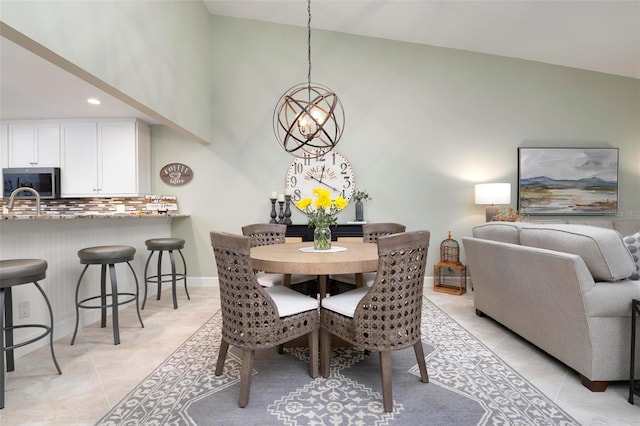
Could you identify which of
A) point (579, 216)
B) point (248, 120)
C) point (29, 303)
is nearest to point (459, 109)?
point (579, 216)

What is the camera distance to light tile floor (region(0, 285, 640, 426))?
1.61 meters

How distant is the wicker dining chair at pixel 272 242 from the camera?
2.62m

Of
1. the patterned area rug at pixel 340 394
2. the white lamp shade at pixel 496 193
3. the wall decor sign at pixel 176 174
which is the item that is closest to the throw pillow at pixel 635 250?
the patterned area rug at pixel 340 394

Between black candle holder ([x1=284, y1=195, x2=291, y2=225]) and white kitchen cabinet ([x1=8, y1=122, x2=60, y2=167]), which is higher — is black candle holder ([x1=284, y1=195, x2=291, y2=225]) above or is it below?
below

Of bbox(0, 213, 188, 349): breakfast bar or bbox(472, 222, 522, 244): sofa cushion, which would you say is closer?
bbox(0, 213, 188, 349): breakfast bar

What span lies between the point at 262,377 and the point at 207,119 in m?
3.41

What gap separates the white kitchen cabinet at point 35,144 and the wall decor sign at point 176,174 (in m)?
1.45

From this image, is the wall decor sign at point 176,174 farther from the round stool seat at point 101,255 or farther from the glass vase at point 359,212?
the glass vase at point 359,212

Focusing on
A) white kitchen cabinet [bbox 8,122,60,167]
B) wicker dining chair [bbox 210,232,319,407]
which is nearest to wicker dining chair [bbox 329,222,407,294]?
wicker dining chair [bbox 210,232,319,407]

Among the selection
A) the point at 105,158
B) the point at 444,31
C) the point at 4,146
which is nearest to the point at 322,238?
the point at 444,31

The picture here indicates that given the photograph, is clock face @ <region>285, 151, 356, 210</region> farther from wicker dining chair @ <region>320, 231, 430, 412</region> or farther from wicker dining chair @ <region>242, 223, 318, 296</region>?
wicker dining chair @ <region>320, 231, 430, 412</region>

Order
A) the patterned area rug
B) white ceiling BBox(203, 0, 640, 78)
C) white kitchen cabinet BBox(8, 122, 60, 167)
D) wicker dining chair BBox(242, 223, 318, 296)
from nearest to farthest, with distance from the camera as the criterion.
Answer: the patterned area rug < wicker dining chair BBox(242, 223, 318, 296) < white ceiling BBox(203, 0, 640, 78) < white kitchen cabinet BBox(8, 122, 60, 167)

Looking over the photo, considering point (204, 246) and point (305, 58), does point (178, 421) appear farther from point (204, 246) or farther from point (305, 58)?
point (305, 58)

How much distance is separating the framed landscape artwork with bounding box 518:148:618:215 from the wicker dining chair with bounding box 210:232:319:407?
13.2 ft
